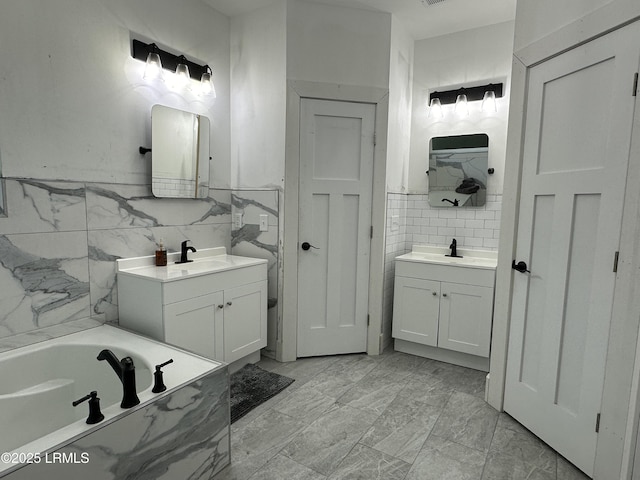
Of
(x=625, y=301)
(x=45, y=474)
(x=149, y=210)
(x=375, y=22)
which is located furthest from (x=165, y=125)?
(x=625, y=301)

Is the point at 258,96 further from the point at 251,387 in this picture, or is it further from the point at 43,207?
the point at 251,387

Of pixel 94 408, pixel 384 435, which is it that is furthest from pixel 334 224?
pixel 94 408

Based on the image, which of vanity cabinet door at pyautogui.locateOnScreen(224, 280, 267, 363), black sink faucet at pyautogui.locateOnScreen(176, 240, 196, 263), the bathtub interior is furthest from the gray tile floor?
black sink faucet at pyautogui.locateOnScreen(176, 240, 196, 263)

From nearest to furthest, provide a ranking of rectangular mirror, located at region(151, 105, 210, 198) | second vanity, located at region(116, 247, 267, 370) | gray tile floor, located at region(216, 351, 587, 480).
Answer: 1. gray tile floor, located at region(216, 351, 587, 480)
2. second vanity, located at region(116, 247, 267, 370)
3. rectangular mirror, located at region(151, 105, 210, 198)

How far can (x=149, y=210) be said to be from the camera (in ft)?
8.51

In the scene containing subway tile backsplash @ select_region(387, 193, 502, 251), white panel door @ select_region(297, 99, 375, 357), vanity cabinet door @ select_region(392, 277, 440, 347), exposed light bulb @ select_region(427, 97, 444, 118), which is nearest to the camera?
white panel door @ select_region(297, 99, 375, 357)

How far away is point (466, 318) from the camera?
2949mm

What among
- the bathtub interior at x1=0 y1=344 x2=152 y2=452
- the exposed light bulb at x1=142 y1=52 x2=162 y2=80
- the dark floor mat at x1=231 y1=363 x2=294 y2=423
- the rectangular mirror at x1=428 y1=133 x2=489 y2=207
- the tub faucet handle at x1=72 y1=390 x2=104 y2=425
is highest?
the exposed light bulb at x1=142 y1=52 x2=162 y2=80

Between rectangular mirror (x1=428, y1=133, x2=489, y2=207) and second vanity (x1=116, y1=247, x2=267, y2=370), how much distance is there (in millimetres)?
1818

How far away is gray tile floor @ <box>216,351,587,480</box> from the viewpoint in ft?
6.00

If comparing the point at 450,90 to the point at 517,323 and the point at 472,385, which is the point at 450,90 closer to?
the point at 517,323

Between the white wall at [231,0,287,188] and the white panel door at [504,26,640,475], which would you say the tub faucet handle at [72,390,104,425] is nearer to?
the white wall at [231,0,287,188]

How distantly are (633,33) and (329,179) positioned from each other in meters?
1.96

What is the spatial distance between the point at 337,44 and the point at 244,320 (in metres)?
2.29
